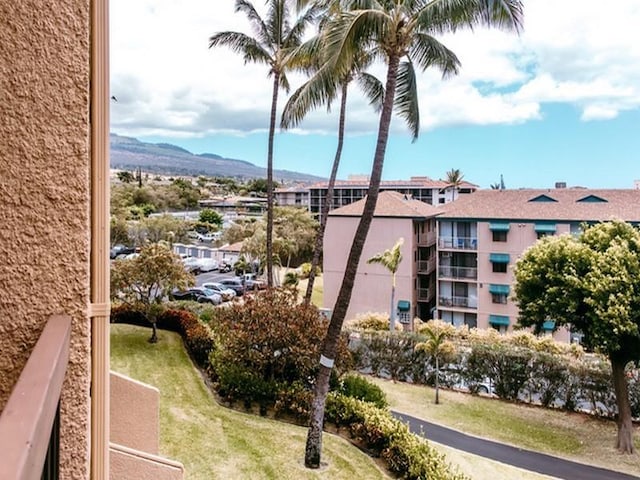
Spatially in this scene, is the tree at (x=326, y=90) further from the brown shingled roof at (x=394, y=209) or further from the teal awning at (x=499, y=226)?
the teal awning at (x=499, y=226)

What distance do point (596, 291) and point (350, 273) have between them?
5.69m

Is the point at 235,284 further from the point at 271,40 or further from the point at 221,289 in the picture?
the point at 271,40

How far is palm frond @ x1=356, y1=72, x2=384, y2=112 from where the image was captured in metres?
10.9

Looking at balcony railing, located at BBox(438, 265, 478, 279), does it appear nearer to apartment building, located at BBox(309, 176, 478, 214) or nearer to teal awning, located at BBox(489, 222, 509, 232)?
teal awning, located at BBox(489, 222, 509, 232)

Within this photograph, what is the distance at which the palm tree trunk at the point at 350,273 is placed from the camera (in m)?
6.40

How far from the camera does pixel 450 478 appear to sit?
5527 millimetres

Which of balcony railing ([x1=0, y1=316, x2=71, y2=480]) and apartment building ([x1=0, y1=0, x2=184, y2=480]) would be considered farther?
apartment building ([x1=0, y1=0, x2=184, y2=480])

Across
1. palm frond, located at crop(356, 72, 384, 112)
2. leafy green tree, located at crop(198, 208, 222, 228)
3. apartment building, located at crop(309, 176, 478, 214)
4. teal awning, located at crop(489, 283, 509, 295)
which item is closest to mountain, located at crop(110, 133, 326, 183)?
apartment building, located at crop(309, 176, 478, 214)

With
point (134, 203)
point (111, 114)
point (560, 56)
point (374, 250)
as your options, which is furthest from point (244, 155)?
point (111, 114)

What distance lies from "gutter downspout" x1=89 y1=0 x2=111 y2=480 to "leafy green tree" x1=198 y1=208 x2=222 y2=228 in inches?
1162

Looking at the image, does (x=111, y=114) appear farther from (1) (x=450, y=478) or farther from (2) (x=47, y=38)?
(1) (x=450, y=478)

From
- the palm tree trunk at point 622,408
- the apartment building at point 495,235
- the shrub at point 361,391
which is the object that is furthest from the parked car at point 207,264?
the palm tree trunk at point 622,408

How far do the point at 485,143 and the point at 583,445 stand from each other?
153 ft

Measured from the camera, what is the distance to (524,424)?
1041 centimetres
